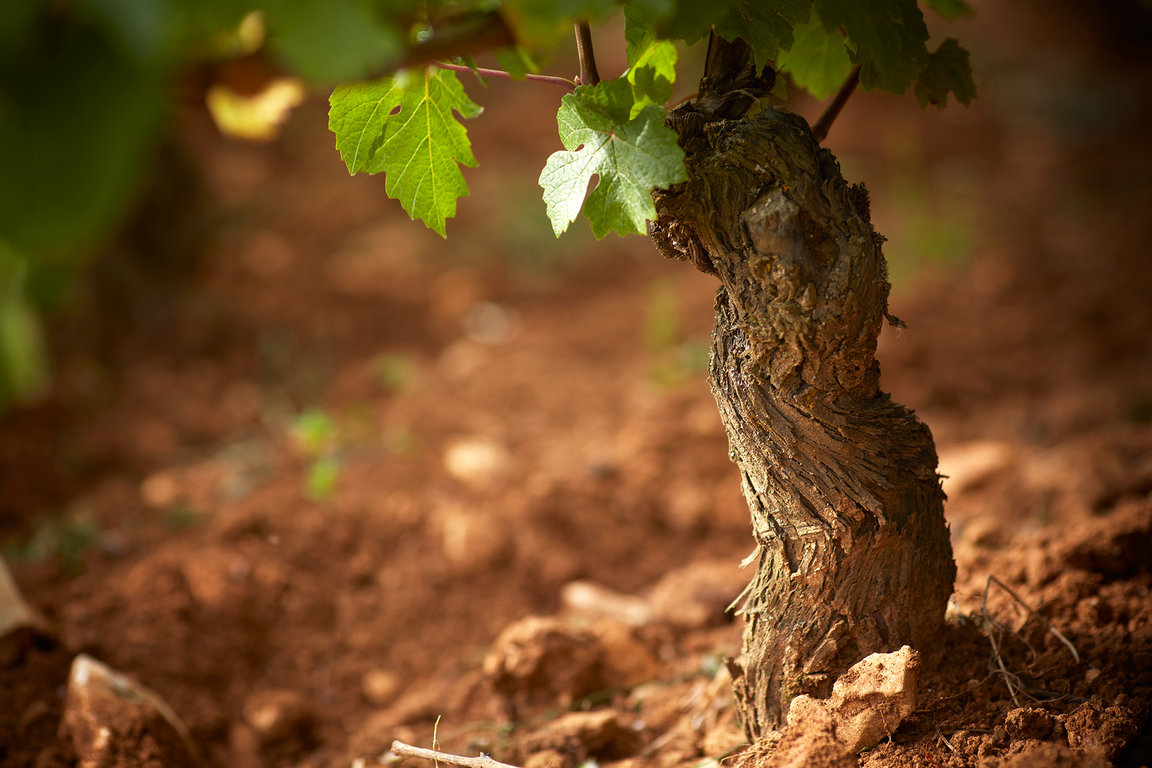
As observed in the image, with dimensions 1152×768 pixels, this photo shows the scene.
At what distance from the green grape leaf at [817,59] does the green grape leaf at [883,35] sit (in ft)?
0.48

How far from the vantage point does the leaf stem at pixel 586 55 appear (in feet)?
4.50

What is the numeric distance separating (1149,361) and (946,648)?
289cm

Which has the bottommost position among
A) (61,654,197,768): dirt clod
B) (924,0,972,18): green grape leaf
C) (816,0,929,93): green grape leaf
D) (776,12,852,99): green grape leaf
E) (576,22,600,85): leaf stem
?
(61,654,197,768): dirt clod

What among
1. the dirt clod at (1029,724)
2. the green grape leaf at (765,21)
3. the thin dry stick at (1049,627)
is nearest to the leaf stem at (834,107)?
the green grape leaf at (765,21)

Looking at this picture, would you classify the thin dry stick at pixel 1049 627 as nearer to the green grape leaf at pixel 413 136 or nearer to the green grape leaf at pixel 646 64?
the green grape leaf at pixel 646 64

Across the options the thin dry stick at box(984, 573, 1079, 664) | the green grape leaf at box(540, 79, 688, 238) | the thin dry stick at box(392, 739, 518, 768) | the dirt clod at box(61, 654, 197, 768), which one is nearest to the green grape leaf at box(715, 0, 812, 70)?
the green grape leaf at box(540, 79, 688, 238)

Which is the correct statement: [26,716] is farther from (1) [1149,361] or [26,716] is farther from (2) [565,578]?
(1) [1149,361]

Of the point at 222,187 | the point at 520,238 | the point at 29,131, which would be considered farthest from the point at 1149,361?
the point at 222,187

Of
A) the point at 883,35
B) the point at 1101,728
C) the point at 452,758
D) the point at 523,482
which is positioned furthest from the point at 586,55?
the point at 523,482

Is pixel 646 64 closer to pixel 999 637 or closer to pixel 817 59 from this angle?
pixel 817 59

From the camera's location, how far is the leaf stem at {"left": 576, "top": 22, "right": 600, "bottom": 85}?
1.37 meters

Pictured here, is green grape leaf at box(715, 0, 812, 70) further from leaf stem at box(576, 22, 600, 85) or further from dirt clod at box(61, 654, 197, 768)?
dirt clod at box(61, 654, 197, 768)

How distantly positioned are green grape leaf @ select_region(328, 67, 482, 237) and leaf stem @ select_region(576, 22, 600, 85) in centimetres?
21

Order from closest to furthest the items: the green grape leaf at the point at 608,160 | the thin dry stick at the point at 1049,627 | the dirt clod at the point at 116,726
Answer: the green grape leaf at the point at 608,160, the thin dry stick at the point at 1049,627, the dirt clod at the point at 116,726
